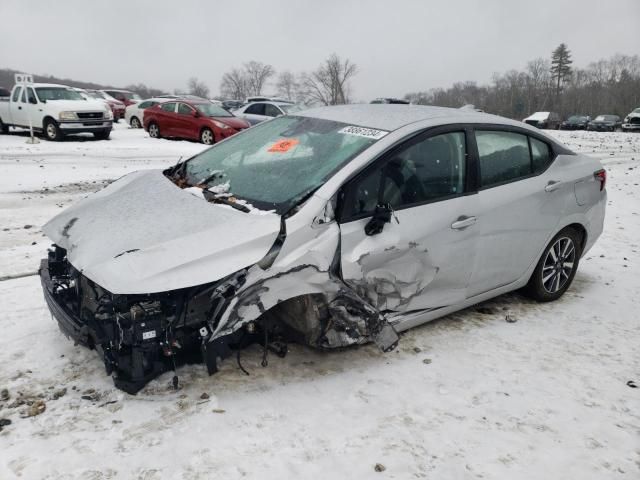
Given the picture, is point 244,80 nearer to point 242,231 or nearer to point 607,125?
point 607,125

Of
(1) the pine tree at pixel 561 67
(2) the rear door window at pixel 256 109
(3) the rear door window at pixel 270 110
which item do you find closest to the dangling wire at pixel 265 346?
(3) the rear door window at pixel 270 110

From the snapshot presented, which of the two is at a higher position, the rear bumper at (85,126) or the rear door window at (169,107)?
the rear door window at (169,107)

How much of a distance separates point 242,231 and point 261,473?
121cm

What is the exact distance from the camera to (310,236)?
296 cm

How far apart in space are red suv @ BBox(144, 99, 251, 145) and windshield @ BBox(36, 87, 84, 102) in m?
2.43

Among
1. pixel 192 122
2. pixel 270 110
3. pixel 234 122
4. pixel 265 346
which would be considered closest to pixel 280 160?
pixel 265 346

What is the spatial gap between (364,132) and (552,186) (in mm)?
1799

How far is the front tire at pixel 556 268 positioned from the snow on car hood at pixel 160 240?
2.63 meters

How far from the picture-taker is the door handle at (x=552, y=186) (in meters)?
4.23

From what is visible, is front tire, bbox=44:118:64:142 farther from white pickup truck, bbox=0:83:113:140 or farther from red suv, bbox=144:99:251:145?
red suv, bbox=144:99:251:145

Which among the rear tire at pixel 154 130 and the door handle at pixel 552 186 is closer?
the door handle at pixel 552 186

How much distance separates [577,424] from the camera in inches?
114

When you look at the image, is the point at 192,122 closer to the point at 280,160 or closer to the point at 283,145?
the point at 283,145

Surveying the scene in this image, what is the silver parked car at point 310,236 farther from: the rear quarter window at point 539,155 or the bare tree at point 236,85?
the bare tree at point 236,85
